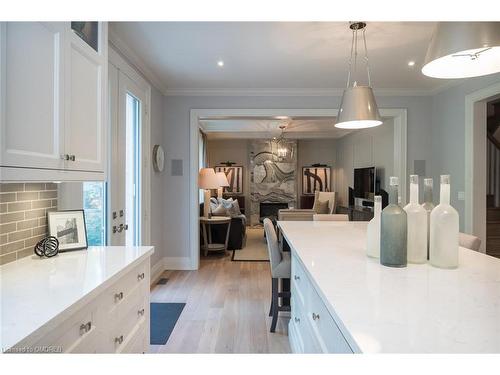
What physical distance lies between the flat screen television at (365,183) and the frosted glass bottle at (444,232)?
5187mm

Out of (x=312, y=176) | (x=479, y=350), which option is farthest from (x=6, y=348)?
(x=312, y=176)

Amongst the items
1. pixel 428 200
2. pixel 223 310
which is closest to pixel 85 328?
pixel 428 200

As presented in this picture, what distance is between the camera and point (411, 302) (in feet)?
3.16

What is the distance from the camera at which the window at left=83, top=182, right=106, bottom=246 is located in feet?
8.20

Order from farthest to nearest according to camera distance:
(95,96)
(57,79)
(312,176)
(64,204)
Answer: (312,176) < (64,204) < (95,96) < (57,79)

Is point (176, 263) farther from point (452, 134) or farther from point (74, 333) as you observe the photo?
point (452, 134)

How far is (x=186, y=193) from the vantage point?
463 centimetres

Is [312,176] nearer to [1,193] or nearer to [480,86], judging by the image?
[480,86]

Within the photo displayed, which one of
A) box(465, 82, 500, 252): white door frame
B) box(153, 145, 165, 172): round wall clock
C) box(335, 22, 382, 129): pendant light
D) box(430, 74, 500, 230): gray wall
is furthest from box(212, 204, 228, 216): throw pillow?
box(335, 22, 382, 129): pendant light

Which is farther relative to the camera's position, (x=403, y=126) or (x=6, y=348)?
(x=403, y=126)

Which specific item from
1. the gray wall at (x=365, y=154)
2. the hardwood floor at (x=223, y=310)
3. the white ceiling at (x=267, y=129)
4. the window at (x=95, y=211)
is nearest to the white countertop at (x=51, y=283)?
the window at (x=95, y=211)

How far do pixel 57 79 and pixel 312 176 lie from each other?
29.1ft

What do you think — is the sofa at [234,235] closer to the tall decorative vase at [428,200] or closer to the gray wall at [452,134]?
the gray wall at [452,134]
